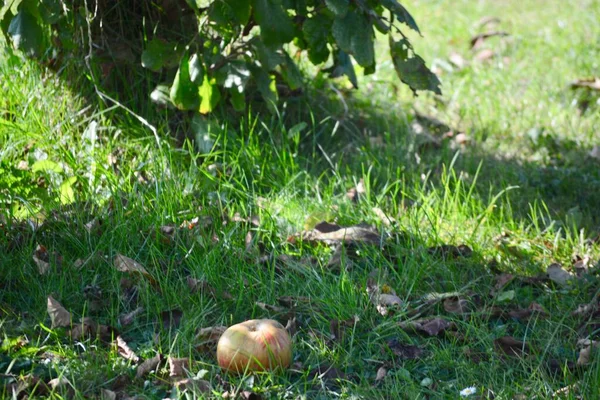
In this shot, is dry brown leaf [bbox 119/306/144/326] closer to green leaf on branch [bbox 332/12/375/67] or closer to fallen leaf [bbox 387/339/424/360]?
fallen leaf [bbox 387/339/424/360]

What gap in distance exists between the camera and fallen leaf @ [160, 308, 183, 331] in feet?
8.81

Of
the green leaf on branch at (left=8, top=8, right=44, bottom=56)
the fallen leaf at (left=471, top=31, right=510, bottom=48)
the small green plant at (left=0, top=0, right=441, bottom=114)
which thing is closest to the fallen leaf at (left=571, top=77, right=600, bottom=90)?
the fallen leaf at (left=471, top=31, right=510, bottom=48)

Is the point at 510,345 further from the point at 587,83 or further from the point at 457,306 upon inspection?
the point at 587,83

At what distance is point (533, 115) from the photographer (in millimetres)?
4781

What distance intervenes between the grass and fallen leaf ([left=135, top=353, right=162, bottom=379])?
19mm

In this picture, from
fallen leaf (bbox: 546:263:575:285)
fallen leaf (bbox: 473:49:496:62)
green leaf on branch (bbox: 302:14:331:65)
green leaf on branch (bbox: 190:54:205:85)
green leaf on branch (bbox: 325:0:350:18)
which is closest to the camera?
green leaf on branch (bbox: 325:0:350:18)

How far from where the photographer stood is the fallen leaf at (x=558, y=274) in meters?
3.09

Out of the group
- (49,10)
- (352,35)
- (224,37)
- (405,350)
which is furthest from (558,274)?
(49,10)

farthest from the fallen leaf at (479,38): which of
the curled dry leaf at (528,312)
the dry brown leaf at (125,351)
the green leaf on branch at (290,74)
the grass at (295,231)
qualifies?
the dry brown leaf at (125,351)

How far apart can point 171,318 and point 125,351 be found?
0.23m

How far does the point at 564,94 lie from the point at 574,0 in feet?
8.94

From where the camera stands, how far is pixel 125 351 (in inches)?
99.0

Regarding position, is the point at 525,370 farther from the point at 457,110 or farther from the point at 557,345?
the point at 457,110

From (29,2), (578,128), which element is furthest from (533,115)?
(29,2)
